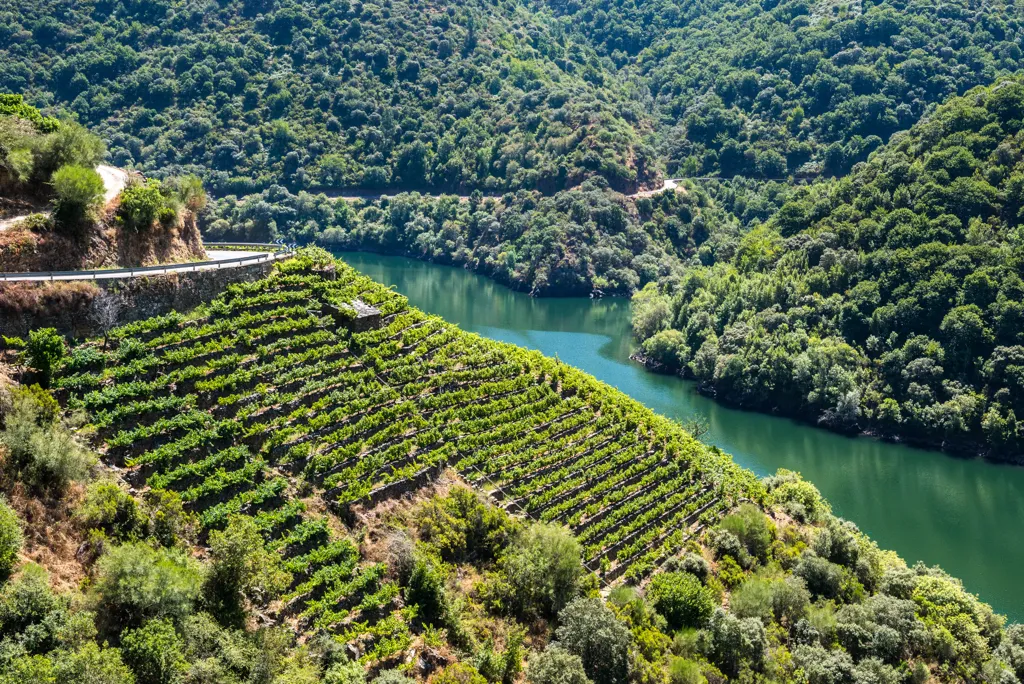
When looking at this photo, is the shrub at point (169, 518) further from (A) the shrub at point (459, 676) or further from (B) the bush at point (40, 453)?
(A) the shrub at point (459, 676)

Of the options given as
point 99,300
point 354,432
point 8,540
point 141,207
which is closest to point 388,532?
point 354,432

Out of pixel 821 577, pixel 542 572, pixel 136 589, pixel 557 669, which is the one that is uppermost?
pixel 136 589

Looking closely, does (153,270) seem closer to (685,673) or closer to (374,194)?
(685,673)

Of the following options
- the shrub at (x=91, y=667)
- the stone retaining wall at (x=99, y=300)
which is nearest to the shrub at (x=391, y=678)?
the shrub at (x=91, y=667)

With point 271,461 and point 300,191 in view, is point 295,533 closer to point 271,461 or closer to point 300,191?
point 271,461

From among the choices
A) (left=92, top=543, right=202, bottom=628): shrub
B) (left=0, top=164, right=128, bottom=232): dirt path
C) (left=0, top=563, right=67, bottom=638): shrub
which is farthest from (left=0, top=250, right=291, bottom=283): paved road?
(left=0, top=563, right=67, bottom=638): shrub
